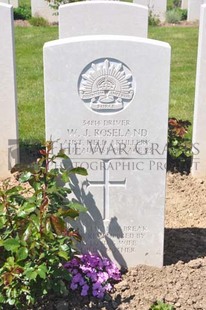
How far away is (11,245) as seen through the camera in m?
2.97

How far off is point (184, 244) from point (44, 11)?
444 inches

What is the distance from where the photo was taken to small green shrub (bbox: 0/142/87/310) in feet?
9.73

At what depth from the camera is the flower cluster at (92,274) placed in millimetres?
3336

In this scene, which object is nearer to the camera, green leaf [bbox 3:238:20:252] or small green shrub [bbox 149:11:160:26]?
green leaf [bbox 3:238:20:252]

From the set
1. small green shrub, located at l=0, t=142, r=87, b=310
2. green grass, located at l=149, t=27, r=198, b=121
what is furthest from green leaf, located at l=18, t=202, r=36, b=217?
green grass, located at l=149, t=27, r=198, b=121

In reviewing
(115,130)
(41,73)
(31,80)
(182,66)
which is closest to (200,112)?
(115,130)

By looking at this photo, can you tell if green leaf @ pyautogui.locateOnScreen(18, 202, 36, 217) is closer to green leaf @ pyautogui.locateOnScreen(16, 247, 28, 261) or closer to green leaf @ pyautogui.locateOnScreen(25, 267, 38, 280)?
green leaf @ pyautogui.locateOnScreen(16, 247, 28, 261)

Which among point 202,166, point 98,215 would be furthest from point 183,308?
point 202,166

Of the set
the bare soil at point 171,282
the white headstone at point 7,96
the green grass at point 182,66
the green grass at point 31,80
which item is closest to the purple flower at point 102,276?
the bare soil at point 171,282

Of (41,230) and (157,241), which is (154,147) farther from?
(41,230)

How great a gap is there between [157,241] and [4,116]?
2.02 meters

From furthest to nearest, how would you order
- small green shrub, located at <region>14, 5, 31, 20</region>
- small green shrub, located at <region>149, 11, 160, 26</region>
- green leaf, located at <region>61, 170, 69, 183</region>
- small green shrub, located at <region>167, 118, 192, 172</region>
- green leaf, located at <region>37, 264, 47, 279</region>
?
small green shrub, located at <region>14, 5, 31, 20</region>
small green shrub, located at <region>149, 11, 160, 26</region>
small green shrub, located at <region>167, 118, 192, 172</region>
green leaf, located at <region>61, 170, 69, 183</region>
green leaf, located at <region>37, 264, 47, 279</region>

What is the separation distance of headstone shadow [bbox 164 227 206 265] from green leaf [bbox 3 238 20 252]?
121cm

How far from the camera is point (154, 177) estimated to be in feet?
11.5
